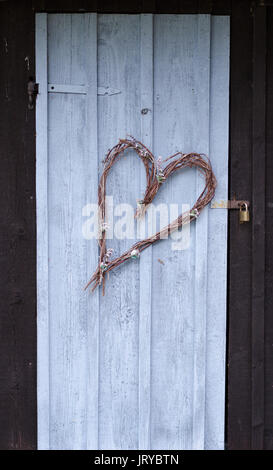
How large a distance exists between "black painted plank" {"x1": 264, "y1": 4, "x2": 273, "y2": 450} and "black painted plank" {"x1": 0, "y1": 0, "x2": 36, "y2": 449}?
123 centimetres

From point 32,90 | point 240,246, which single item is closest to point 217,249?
point 240,246

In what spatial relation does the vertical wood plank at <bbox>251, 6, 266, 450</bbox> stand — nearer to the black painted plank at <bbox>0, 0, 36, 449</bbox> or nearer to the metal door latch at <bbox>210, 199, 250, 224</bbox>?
the metal door latch at <bbox>210, 199, 250, 224</bbox>

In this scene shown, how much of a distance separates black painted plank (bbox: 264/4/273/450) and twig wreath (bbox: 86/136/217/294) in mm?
307

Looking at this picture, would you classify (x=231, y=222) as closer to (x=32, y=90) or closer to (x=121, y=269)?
(x=121, y=269)

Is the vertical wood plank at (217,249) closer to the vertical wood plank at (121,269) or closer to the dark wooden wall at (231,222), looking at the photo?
the dark wooden wall at (231,222)

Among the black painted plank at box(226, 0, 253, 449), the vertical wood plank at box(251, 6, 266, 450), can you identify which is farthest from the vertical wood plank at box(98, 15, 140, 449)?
the vertical wood plank at box(251, 6, 266, 450)

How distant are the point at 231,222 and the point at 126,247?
22.6 inches

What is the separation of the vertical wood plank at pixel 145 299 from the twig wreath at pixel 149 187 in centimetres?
5

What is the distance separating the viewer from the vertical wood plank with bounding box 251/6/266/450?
234cm

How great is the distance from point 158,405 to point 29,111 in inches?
66.7

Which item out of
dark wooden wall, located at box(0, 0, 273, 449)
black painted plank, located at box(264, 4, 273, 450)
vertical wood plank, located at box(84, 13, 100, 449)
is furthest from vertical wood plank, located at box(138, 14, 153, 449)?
black painted plank, located at box(264, 4, 273, 450)

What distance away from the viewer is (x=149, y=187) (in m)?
2.36

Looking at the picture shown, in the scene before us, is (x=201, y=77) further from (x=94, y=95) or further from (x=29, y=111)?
(x=29, y=111)

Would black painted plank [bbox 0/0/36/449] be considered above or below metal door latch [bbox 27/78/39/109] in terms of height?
below
